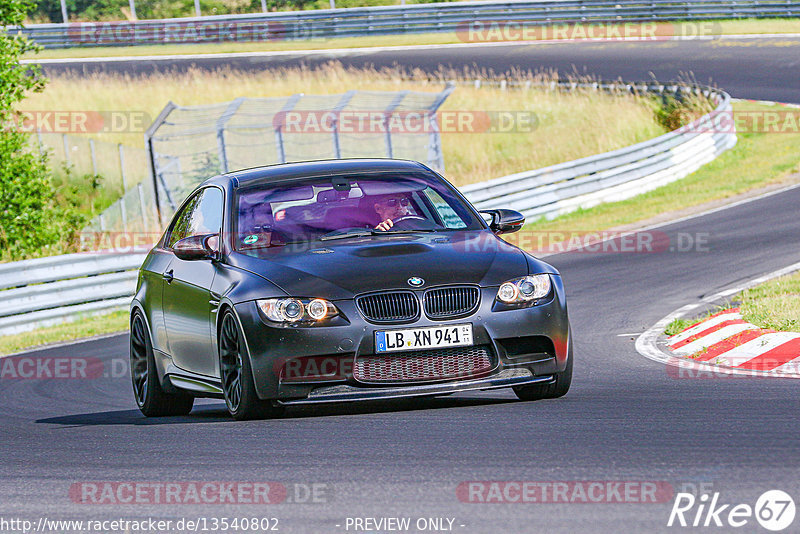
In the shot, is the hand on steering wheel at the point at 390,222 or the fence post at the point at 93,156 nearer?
the hand on steering wheel at the point at 390,222

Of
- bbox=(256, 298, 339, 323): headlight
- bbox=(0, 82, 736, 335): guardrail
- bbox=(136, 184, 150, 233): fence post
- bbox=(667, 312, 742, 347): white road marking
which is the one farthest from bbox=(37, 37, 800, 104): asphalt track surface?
bbox=(256, 298, 339, 323): headlight

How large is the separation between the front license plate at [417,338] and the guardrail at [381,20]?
107 ft

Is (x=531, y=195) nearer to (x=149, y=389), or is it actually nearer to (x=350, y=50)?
(x=149, y=389)

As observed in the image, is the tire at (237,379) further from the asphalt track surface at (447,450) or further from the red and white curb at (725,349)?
the red and white curb at (725,349)

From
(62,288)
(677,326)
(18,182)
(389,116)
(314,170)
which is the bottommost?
(62,288)

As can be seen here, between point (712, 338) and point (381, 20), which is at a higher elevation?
point (712, 338)

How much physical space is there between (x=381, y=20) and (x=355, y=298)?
42.0m

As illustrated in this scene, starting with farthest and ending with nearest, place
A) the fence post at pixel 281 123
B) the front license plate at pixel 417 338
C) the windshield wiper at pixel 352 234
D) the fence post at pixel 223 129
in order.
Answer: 1. the fence post at pixel 223 129
2. the fence post at pixel 281 123
3. the windshield wiper at pixel 352 234
4. the front license plate at pixel 417 338

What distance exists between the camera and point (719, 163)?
1064 inches

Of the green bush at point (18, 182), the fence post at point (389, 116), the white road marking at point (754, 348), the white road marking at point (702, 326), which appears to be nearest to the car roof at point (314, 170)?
the white road marking at point (754, 348)

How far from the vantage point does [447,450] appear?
605 centimetres

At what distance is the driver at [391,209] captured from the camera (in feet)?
27.3

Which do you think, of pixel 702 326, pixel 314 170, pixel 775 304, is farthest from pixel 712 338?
pixel 314 170

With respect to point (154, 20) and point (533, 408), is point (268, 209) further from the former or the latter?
Answer: point (154, 20)
